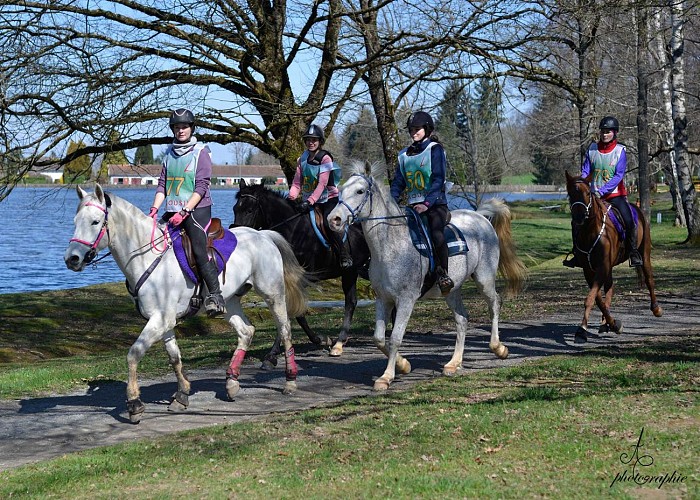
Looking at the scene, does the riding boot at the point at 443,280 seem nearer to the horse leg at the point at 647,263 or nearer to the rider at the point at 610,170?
the rider at the point at 610,170

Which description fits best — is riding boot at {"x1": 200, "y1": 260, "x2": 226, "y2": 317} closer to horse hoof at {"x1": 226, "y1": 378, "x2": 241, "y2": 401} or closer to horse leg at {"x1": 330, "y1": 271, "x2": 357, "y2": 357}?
horse hoof at {"x1": 226, "y1": 378, "x2": 241, "y2": 401}

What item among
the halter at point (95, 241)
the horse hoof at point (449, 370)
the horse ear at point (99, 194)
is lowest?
the horse hoof at point (449, 370)

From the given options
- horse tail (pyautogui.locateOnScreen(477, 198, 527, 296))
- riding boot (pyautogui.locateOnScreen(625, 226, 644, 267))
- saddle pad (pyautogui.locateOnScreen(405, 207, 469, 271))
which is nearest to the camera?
saddle pad (pyautogui.locateOnScreen(405, 207, 469, 271))

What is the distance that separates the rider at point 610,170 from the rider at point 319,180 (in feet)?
12.7

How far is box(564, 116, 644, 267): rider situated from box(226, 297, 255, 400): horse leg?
6.12m

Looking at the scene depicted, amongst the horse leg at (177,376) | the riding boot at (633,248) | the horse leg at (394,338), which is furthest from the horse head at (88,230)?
the riding boot at (633,248)

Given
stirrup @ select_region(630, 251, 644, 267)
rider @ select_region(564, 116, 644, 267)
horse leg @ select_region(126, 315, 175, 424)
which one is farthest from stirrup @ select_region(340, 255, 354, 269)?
stirrup @ select_region(630, 251, 644, 267)

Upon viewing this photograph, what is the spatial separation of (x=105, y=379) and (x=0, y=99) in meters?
5.61

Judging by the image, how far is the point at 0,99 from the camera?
15047 mm

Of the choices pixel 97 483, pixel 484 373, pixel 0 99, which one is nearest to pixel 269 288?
pixel 484 373

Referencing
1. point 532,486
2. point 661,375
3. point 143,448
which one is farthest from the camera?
point 661,375

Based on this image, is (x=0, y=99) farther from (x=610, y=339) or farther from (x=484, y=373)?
(x=610, y=339)

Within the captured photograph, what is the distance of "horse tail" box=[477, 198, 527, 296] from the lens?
529 inches

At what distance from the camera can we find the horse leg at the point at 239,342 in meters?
10.7
